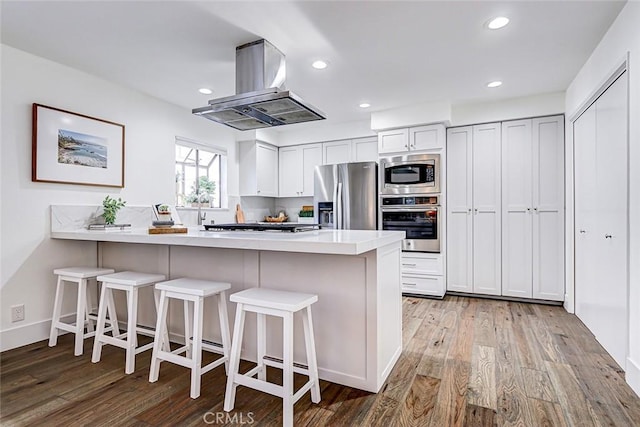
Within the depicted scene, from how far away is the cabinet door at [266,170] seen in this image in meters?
5.02

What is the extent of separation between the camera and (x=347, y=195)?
4.63m

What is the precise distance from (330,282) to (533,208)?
9.91 ft

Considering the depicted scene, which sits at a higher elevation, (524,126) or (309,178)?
(524,126)

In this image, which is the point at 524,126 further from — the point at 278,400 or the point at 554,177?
the point at 278,400

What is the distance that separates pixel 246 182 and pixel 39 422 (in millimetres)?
3683

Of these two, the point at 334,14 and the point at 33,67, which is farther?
the point at 33,67

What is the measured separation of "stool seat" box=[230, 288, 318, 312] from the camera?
5.48ft

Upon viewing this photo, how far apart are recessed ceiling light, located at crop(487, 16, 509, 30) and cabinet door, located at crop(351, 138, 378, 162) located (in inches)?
98.9

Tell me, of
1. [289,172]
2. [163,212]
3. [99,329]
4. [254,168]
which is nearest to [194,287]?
[99,329]

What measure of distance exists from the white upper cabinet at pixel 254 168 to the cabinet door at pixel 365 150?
1352mm

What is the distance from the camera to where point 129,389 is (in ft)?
6.53

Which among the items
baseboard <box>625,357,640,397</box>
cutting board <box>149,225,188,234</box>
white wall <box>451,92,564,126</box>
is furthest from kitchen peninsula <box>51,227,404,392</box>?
white wall <box>451,92,564,126</box>

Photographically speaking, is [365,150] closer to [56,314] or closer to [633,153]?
[633,153]

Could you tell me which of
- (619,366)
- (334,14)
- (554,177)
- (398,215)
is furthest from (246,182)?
(619,366)
